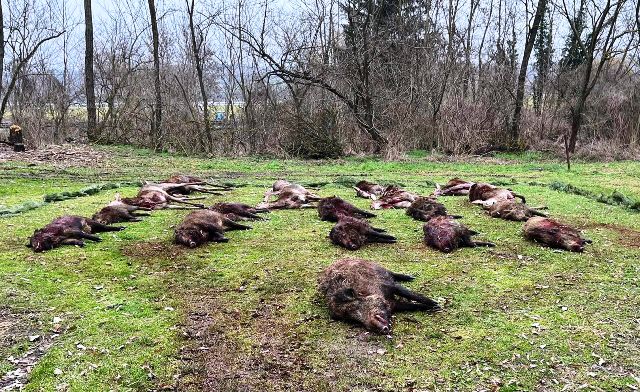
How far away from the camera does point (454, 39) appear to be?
23.4 m

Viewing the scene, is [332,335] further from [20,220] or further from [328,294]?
[20,220]

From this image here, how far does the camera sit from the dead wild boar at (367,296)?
12.6 feet

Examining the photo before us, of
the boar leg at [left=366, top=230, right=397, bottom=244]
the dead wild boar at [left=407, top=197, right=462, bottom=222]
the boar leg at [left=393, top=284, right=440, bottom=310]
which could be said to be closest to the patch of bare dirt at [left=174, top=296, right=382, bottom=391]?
the boar leg at [left=393, top=284, right=440, bottom=310]

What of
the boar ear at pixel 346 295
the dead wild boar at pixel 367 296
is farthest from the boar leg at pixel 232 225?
the boar ear at pixel 346 295

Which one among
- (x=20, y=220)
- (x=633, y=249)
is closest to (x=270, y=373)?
(x=633, y=249)

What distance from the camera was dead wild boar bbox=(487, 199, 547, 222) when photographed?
7410 mm

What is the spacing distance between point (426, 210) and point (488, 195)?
1870mm

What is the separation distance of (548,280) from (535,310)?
2.74ft

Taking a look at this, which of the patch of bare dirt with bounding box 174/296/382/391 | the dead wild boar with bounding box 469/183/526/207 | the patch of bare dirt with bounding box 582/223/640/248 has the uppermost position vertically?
the dead wild boar with bounding box 469/183/526/207

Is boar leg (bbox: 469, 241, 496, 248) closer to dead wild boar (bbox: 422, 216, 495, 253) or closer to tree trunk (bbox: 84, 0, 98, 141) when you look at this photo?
dead wild boar (bbox: 422, 216, 495, 253)

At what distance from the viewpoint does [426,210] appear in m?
7.56

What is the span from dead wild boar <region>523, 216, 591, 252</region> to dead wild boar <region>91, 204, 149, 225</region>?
5.28m

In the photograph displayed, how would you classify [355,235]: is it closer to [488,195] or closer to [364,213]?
[364,213]

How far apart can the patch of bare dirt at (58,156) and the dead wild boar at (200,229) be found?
961 centimetres
